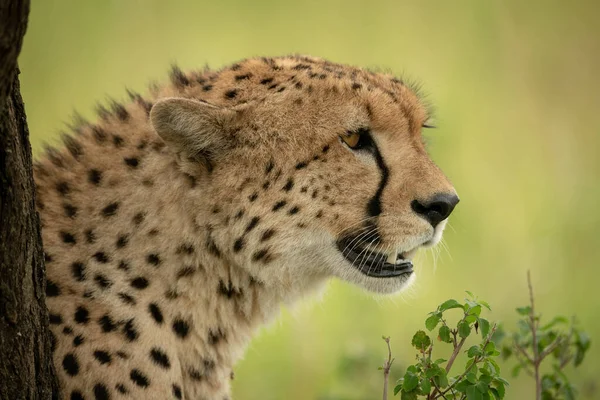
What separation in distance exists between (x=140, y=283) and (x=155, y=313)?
106 millimetres

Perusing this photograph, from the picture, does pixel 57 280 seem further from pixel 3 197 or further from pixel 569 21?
pixel 569 21

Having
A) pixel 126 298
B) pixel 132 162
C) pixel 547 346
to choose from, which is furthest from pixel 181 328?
pixel 547 346

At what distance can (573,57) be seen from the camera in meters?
9.07

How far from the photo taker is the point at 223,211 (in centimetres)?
317

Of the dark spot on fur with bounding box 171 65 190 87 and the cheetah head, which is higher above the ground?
the dark spot on fur with bounding box 171 65 190 87

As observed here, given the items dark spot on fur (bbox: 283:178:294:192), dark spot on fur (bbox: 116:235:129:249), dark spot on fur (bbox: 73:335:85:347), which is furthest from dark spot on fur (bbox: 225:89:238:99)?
dark spot on fur (bbox: 73:335:85:347)

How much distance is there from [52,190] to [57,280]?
36 cm

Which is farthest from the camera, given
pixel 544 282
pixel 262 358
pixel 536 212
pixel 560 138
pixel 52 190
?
pixel 560 138

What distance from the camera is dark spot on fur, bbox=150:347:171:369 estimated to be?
3.06 m

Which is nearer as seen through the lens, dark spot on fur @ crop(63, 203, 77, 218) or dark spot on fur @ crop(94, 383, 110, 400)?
dark spot on fur @ crop(94, 383, 110, 400)

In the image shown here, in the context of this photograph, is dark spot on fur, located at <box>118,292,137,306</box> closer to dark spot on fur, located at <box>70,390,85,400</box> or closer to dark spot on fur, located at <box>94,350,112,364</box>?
dark spot on fur, located at <box>94,350,112,364</box>

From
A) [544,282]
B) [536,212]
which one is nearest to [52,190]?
[544,282]

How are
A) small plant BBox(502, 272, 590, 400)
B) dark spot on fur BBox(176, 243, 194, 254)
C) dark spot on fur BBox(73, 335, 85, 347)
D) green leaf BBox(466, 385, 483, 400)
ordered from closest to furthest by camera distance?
1. green leaf BBox(466, 385, 483, 400)
2. dark spot on fur BBox(73, 335, 85, 347)
3. dark spot on fur BBox(176, 243, 194, 254)
4. small plant BBox(502, 272, 590, 400)

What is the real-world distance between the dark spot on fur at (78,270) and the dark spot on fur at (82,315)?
10cm
